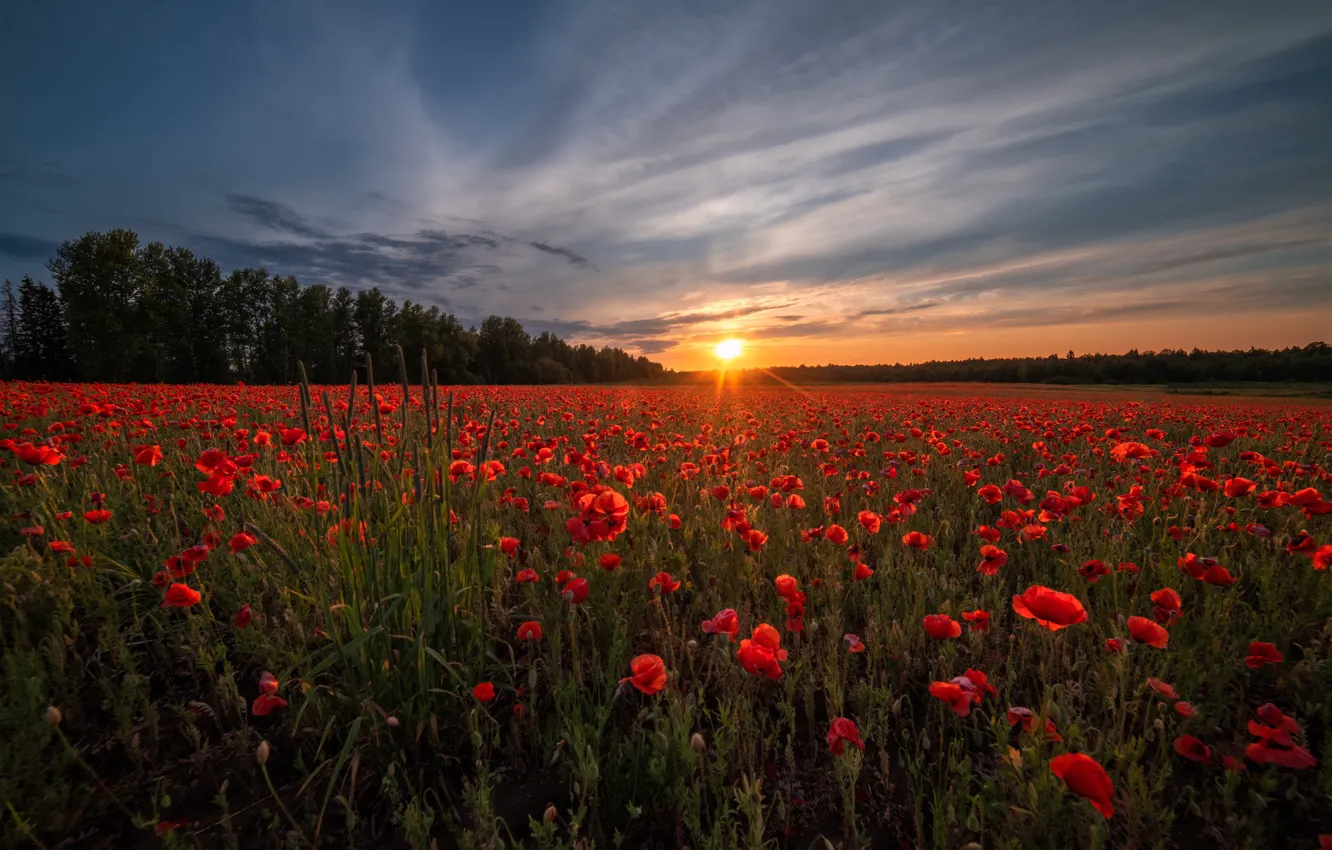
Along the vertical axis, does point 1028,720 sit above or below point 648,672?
below

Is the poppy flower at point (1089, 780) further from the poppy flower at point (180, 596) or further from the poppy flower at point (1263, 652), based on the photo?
the poppy flower at point (180, 596)

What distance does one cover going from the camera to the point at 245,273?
55000mm

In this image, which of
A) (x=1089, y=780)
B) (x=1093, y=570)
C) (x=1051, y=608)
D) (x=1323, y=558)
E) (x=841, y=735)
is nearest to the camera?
(x=1089, y=780)

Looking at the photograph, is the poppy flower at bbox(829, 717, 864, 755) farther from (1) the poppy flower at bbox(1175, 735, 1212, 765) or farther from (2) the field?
(1) the poppy flower at bbox(1175, 735, 1212, 765)

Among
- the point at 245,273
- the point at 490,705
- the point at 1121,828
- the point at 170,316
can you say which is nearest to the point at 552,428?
the point at 490,705

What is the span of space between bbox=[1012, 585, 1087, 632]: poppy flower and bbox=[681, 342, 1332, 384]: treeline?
180ft

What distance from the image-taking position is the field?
1.83 meters

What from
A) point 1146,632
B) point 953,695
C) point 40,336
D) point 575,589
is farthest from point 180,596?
point 40,336

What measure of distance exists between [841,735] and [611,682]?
0.99 meters

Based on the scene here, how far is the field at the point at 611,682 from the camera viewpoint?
183 centimetres

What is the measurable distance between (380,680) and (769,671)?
1457 millimetres

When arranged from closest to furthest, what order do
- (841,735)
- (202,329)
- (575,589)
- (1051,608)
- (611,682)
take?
1. (841,735)
2. (1051,608)
3. (575,589)
4. (611,682)
5. (202,329)

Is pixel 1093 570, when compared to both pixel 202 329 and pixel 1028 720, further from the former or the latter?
pixel 202 329

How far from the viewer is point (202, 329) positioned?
Result: 5162cm
